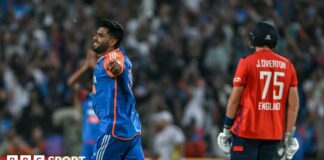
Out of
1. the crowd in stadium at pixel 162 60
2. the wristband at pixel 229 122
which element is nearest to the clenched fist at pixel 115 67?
the wristband at pixel 229 122

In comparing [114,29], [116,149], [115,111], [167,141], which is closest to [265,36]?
[114,29]

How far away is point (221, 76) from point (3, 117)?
4636mm

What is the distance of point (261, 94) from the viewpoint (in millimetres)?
10625

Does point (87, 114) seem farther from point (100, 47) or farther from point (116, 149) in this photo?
point (116, 149)

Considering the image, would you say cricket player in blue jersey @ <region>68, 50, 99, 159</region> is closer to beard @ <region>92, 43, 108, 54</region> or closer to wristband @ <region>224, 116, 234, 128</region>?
wristband @ <region>224, 116, 234, 128</region>

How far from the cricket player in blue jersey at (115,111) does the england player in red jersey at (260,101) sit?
50.8 inches

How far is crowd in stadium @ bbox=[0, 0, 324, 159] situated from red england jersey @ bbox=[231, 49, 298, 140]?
25.8 ft

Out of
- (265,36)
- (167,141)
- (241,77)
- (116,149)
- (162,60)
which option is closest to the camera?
(116,149)

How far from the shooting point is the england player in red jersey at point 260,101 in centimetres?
1062

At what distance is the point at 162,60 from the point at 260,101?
10.2 metres

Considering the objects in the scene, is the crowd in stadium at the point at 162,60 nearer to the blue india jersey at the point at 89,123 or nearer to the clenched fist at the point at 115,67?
the blue india jersey at the point at 89,123

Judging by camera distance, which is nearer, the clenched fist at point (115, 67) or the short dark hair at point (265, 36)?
the clenched fist at point (115, 67)

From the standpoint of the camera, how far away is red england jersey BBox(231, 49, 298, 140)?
34.8ft

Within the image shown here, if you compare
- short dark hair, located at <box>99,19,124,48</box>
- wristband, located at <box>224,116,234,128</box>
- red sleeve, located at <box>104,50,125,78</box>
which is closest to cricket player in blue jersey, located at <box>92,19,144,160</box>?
red sleeve, located at <box>104,50,125,78</box>
